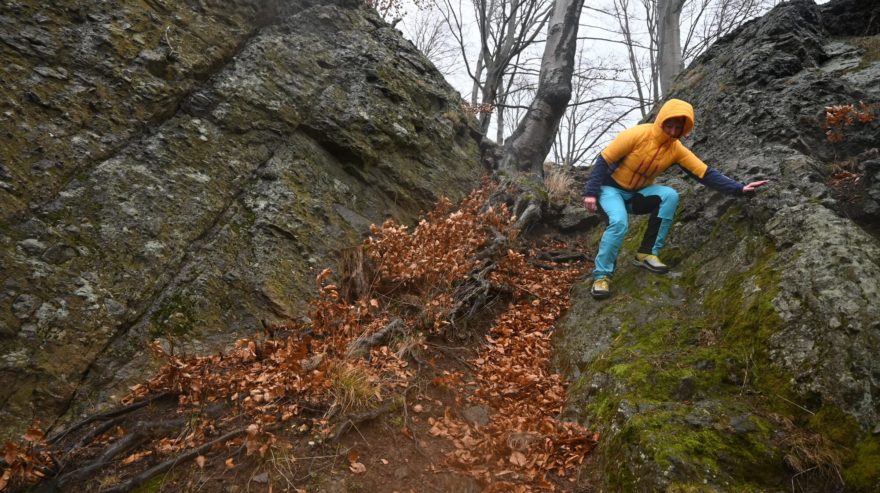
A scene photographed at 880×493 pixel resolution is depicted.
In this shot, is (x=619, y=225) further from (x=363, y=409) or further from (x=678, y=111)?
(x=363, y=409)

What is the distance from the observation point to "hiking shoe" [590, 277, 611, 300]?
468cm

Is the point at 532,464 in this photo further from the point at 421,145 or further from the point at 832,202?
the point at 421,145

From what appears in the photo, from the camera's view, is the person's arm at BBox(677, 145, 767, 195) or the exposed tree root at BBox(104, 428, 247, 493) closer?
the exposed tree root at BBox(104, 428, 247, 493)

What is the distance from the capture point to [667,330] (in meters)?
3.73

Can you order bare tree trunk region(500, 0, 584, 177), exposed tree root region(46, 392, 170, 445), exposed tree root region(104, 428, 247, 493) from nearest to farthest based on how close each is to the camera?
exposed tree root region(104, 428, 247, 493) < exposed tree root region(46, 392, 170, 445) < bare tree trunk region(500, 0, 584, 177)

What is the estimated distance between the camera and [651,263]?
4594 mm

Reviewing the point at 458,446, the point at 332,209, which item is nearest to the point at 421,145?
the point at 332,209

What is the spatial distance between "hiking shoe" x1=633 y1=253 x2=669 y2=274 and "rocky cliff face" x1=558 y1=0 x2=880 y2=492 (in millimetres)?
89

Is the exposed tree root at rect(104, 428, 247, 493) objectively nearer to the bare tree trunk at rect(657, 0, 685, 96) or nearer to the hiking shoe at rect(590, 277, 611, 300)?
the hiking shoe at rect(590, 277, 611, 300)

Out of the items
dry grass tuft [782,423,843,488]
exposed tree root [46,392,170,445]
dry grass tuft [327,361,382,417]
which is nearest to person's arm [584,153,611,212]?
dry grass tuft [782,423,843,488]

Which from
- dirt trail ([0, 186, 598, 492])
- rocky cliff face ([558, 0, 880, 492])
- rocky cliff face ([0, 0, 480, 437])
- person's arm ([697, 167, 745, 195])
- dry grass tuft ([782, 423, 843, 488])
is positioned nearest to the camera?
dry grass tuft ([782, 423, 843, 488])

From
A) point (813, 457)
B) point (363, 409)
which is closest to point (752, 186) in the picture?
point (813, 457)

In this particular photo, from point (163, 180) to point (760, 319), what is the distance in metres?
5.57

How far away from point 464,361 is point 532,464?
1506 millimetres
